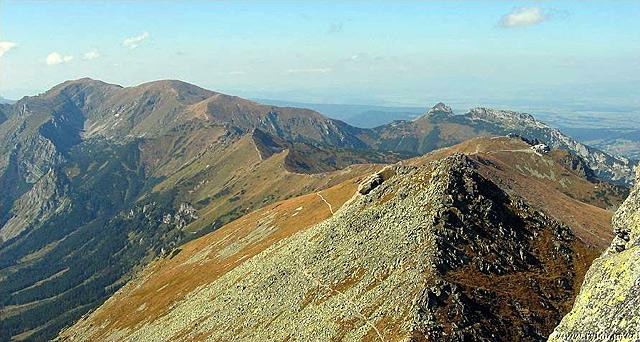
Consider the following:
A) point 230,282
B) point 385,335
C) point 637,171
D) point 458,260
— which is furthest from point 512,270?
point 230,282

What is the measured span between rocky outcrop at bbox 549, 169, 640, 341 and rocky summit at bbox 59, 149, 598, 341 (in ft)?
118

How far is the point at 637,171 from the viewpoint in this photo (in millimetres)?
51375

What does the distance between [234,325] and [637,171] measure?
80246 mm

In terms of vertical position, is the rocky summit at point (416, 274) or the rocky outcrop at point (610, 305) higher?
the rocky outcrop at point (610, 305)

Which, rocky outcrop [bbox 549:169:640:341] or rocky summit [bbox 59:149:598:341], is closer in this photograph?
rocky outcrop [bbox 549:169:640:341]

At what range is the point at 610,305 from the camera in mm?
34438

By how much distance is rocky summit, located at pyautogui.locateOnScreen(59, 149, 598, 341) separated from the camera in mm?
77000

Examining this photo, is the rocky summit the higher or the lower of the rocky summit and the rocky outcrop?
the lower

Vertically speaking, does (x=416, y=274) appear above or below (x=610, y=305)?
below

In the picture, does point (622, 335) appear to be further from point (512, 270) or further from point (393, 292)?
point (512, 270)

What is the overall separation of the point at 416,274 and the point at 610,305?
49.7 meters

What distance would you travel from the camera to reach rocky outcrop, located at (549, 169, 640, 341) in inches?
1281

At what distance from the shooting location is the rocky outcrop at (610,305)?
32.5 m

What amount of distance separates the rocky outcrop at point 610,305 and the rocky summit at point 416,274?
36.0m
